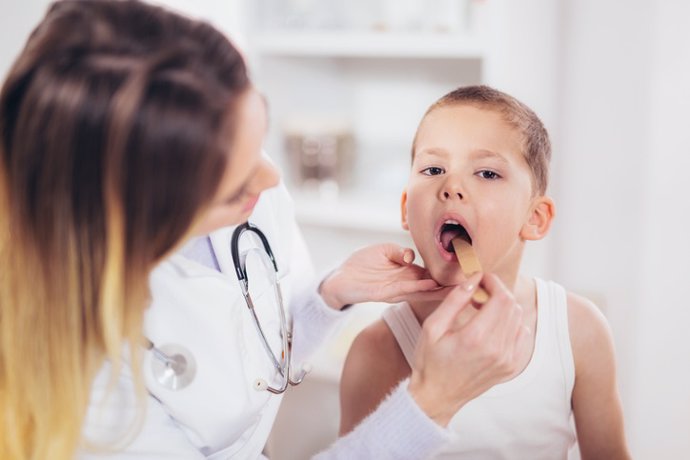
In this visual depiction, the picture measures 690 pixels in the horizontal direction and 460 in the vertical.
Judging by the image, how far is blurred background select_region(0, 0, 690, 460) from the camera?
117 centimetres

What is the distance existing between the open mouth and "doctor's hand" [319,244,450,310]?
5cm

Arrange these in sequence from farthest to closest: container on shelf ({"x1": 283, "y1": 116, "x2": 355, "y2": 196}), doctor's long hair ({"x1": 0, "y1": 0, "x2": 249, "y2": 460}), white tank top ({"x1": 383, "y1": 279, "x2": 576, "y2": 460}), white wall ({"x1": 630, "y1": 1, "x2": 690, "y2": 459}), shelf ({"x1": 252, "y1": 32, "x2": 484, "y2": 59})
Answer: container on shelf ({"x1": 283, "y1": 116, "x2": 355, "y2": 196})
shelf ({"x1": 252, "y1": 32, "x2": 484, "y2": 59})
white wall ({"x1": 630, "y1": 1, "x2": 690, "y2": 459})
white tank top ({"x1": 383, "y1": 279, "x2": 576, "y2": 460})
doctor's long hair ({"x1": 0, "y1": 0, "x2": 249, "y2": 460})

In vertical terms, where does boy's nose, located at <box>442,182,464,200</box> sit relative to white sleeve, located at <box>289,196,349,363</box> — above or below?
above

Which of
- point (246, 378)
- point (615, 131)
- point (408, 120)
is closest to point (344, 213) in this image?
point (408, 120)

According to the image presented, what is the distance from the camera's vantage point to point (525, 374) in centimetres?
93

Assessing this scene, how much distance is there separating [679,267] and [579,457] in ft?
1.22

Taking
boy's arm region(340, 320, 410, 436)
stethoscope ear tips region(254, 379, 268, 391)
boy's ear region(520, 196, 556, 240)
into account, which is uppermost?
boy's ear region(520, 196, 556, 240)

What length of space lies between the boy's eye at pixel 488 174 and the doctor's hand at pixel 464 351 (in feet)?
0.64

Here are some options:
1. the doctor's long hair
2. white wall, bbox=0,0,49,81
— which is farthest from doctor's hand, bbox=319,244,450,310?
white wall, bbox=0,0,49,81

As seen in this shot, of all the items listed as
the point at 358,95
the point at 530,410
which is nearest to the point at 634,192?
the point at 530,410

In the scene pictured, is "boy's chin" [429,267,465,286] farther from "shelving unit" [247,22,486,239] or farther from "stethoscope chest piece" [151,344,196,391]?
"shelving unit" [247,22,486,239]

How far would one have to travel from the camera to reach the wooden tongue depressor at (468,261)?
71 centimetres

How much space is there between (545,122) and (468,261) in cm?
74

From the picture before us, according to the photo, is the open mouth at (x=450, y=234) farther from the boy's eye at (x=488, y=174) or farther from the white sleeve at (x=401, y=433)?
the white sleeve at (x=401, y=433)
